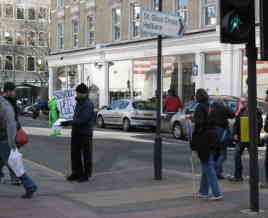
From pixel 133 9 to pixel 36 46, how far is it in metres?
36.7

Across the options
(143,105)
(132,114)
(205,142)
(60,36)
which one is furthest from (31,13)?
(205,142)

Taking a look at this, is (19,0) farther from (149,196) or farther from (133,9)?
(149,196)

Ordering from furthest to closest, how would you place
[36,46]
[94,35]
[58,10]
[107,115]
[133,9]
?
[36,46], [58,10], [94,35], [133,9], [107,115]

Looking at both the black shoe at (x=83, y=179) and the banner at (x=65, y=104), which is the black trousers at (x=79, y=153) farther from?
the banner at (x=65, y=104)

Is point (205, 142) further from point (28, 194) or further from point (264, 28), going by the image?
point (28, 194)

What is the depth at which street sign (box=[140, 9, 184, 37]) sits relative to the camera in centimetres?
980

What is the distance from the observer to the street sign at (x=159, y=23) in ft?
32.2

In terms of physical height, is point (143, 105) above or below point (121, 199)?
above

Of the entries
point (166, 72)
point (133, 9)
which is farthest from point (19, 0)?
point (166, 72)

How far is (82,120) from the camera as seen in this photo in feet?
33.5

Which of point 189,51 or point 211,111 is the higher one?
point 189,51

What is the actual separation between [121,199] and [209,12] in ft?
68.6

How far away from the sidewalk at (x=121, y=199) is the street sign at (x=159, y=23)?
9.29 feet

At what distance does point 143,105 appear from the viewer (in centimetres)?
2466
